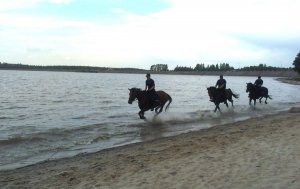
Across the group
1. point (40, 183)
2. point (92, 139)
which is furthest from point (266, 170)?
point (92, 139)

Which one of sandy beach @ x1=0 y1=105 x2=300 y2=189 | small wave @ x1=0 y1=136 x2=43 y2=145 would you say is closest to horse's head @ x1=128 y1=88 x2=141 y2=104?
small wave @ x1=0 y1=136 x2=43 y2=145

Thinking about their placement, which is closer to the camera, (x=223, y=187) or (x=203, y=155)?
(x=223, y=187)

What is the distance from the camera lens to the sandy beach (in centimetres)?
819

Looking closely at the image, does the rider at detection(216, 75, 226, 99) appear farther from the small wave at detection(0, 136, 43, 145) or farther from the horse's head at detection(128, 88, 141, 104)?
the small wave at detection(0, 136, 43, 145)

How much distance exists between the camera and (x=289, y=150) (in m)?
10.6

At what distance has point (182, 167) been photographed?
946 cm

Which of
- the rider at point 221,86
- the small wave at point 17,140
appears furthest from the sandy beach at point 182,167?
the rider at point 221,86

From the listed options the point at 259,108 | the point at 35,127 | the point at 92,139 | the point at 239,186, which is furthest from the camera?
the point at 259,108

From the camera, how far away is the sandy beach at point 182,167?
8.19m

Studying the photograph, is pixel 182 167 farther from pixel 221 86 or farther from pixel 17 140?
pixel 221 86

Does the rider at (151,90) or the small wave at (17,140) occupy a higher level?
the rider at (151,90)

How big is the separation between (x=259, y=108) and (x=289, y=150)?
20.8 metres

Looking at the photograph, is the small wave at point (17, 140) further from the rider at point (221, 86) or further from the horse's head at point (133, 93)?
the rider at point (221, 86)

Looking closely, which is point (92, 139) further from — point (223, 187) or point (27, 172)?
point (223, 187)
